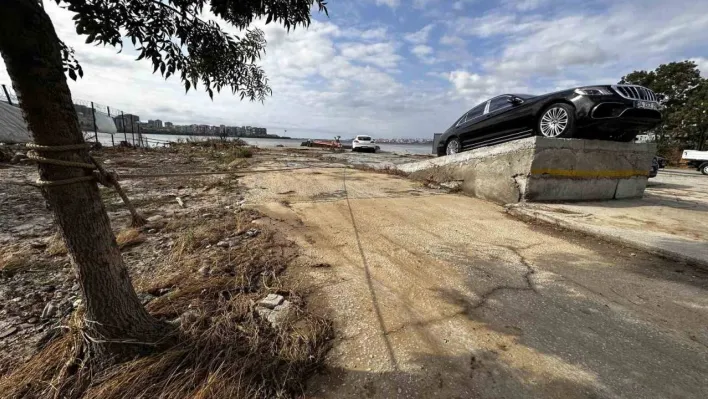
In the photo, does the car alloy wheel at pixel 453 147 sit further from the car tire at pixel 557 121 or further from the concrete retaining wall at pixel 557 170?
the car tire at pixel 557 121

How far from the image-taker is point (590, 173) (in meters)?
5.77

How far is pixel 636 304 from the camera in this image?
2.48 meters

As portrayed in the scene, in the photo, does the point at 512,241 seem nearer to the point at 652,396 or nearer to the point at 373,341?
the point at 652,396

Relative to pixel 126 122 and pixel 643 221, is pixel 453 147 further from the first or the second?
pixel 126 122

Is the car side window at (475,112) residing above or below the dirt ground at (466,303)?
above

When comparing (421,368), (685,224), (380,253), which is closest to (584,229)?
(685,224)

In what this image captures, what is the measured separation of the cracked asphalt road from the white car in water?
22120mm

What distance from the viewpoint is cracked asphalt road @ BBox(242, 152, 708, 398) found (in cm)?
166

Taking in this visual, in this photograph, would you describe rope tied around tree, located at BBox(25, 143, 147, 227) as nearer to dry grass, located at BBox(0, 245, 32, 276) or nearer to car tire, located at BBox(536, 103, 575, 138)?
dry grass, located at BBox(0, 245, 32, 276)

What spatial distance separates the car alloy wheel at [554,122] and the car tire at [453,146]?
7.82ft

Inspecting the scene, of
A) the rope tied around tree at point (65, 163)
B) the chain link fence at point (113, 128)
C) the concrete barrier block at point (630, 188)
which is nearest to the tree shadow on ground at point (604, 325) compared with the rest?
the rope tied around tree at point (65, 163)

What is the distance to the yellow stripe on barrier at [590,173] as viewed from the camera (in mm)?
5469

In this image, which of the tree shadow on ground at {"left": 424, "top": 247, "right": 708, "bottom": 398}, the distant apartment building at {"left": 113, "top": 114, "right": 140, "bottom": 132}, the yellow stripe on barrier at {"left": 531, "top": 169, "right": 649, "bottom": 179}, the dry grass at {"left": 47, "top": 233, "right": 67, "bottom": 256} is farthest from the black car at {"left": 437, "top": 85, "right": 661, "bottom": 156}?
the distant apartment building at {"left": 113, "top": 114, "right": 140, "bottom": 132}

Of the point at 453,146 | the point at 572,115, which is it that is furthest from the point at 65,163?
the point at 453,146
